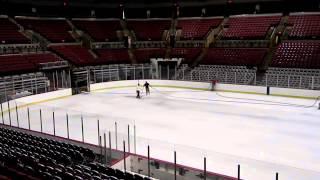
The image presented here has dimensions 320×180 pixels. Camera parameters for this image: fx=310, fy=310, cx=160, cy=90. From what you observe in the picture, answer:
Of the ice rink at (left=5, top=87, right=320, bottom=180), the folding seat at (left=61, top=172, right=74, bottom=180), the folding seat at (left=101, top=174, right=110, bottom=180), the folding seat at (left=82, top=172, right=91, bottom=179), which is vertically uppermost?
the folding seat at (left=61, top=172, right=74, bottom=180)

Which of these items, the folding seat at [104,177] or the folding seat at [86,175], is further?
the folding seat at [104,177]

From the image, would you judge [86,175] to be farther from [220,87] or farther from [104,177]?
[220,87]

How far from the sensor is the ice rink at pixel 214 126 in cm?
879

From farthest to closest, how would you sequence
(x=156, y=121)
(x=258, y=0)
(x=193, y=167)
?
(x=258, y=0), (x=156, y=121), (x=193, y=167)

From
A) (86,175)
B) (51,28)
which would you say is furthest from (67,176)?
(51,28)

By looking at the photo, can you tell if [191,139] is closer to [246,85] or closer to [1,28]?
[246,85]

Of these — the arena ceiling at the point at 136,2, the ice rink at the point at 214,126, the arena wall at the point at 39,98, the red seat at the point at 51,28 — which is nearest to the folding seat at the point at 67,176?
the ice rink at the point at 214,126

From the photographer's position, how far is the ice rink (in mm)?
8789

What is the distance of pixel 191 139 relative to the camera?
12555 millimetres

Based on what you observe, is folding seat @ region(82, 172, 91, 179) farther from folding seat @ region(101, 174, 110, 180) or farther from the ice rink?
the ice rink

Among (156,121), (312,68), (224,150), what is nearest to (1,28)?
(156,121)

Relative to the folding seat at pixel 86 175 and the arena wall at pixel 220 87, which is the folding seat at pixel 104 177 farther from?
the arena wall at pixel 220 87

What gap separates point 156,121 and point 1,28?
1816cm

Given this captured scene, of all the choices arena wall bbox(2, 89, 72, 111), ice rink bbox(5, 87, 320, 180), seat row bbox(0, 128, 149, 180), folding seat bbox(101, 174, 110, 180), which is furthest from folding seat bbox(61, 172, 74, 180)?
arena wall bbox(2, 89, 72, 111)
